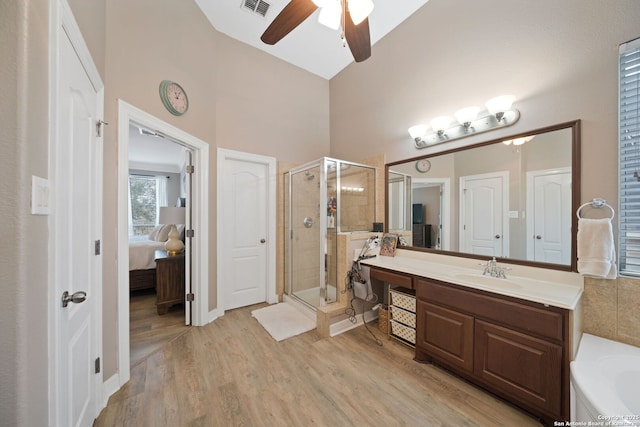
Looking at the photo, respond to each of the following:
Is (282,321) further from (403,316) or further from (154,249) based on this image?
(154,249)

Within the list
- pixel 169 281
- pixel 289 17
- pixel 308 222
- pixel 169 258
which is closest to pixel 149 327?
pixel 169 281

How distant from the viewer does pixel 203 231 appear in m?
2.59

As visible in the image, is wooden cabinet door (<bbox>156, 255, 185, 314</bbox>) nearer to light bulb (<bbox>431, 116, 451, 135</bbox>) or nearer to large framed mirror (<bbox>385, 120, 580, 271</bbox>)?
large framed mirror (<bbox>385, 120, 580, 271</bbox>)

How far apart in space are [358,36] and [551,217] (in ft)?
6.40

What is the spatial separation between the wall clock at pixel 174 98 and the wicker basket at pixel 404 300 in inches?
109

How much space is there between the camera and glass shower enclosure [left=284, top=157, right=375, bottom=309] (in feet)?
9.05

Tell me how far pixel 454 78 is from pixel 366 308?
8.69 ft

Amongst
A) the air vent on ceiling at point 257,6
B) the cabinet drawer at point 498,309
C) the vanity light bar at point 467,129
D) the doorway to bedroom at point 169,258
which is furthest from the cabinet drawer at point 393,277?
the air vent on ceiling at point 257,6

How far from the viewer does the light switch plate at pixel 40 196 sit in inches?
29.3

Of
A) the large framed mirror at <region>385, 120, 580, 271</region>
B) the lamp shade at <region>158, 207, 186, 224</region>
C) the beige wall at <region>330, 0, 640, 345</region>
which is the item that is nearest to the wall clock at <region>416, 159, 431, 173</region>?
the large framed mirror at <region>385, 120, 580, 271</region>

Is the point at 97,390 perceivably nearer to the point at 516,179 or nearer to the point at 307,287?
the point at 307,287

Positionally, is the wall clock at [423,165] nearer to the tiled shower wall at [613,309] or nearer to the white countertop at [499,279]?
the white countertop at [499,279]

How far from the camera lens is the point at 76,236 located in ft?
3.92

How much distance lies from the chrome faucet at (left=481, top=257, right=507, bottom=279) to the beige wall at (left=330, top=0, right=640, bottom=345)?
0.46 meters
